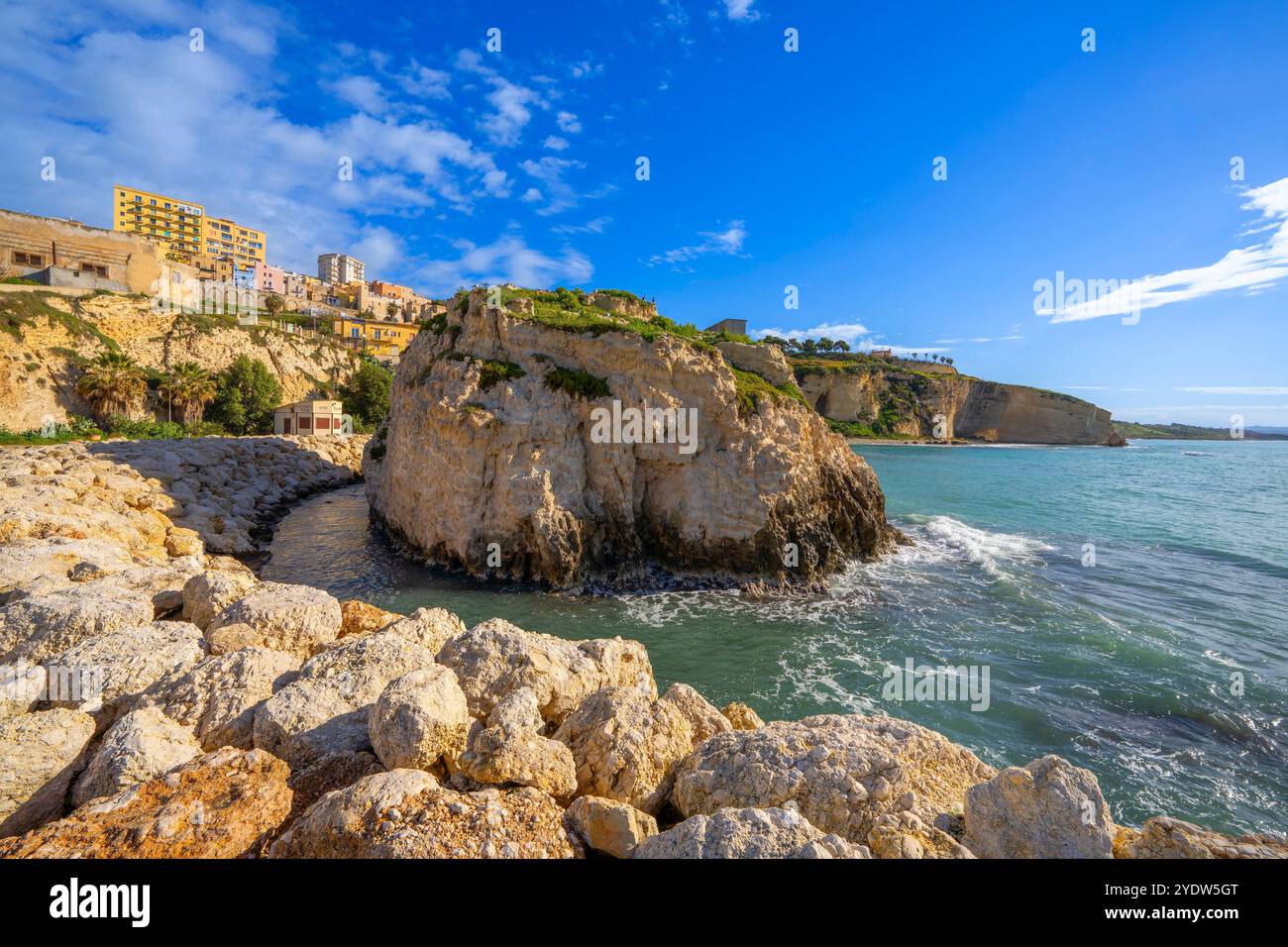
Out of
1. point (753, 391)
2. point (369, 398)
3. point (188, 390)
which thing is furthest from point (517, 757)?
point (369, 398)

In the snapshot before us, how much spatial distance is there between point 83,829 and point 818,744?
604 centimetres

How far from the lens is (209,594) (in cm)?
790

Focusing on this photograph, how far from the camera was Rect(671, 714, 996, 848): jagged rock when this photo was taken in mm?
4781

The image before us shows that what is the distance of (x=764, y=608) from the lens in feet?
58.4

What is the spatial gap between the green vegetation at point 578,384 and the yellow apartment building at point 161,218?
111 metres

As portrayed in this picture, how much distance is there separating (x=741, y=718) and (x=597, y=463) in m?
14.4

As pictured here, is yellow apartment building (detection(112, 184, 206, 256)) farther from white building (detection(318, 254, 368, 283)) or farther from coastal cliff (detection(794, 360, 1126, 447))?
coastal cliff (detection(794, 360, 1126, 447))

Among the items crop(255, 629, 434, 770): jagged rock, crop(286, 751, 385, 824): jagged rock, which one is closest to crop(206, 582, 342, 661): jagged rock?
crop(255, 629, 434, 770): jagged rock

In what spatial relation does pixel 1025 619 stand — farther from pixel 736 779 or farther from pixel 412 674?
pixel 412 674

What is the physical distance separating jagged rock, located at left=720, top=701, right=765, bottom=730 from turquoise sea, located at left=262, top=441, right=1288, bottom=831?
5.14 m

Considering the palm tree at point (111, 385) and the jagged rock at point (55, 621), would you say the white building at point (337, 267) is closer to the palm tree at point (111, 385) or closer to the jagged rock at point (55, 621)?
the palm tree at point (111, 385)

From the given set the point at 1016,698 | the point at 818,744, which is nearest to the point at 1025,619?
the point at 1016,698

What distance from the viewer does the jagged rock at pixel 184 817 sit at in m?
3.72

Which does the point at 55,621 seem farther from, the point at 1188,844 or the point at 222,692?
the point at 1188,844
